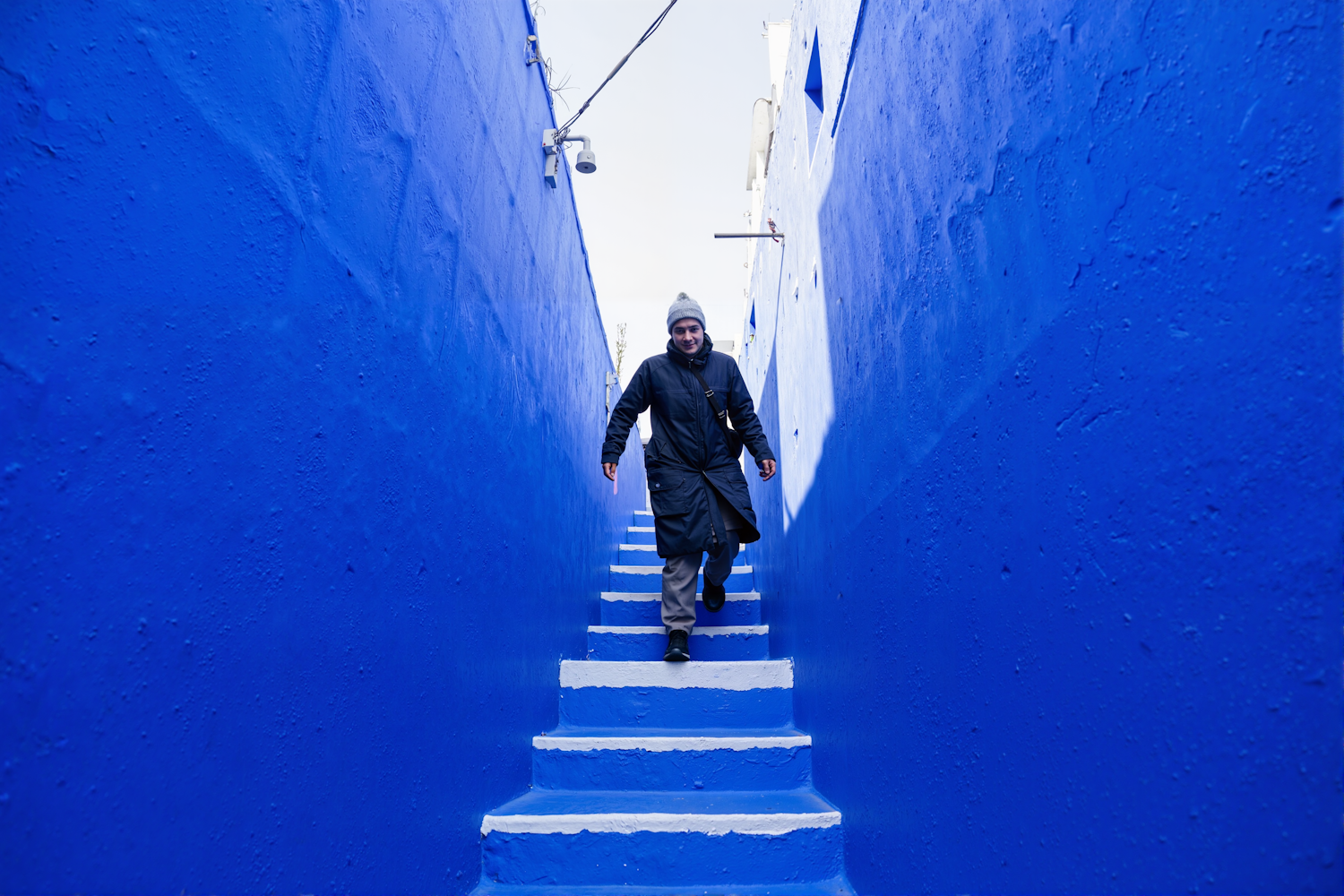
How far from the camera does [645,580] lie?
15.2 feet

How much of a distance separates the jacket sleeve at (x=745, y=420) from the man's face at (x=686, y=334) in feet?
0.75

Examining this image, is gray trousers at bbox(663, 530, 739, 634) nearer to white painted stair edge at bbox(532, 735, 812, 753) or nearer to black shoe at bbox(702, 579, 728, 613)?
black shoe at bbox(702, 579, 728, 613)

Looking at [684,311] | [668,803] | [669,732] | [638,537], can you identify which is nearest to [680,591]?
[669,732]

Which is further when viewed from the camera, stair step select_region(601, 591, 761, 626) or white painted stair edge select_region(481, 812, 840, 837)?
stair step select_region(601, 591, 761, 626)

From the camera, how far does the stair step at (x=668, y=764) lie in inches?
95.7

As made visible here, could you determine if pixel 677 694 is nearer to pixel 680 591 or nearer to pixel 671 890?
pixel 680 591

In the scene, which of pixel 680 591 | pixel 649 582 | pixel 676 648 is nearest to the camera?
pixel 676 648

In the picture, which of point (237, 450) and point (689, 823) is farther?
point (689, 823)

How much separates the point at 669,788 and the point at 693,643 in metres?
0.99

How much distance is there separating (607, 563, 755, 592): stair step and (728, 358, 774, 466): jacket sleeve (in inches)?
57.6

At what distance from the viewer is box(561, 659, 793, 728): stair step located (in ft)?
9.36

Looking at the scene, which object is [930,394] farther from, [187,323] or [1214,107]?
[187,323]

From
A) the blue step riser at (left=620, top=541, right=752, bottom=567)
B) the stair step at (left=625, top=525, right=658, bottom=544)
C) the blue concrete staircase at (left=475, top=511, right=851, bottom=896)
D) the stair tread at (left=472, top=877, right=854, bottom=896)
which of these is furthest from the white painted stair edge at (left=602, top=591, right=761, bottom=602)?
the stair step at (left=625, top=525, right=658, bottom=544)

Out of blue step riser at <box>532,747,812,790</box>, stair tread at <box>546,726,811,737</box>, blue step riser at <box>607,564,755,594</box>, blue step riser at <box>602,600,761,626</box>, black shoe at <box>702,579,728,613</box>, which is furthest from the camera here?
blue step riser at <box>607,564,755,594</box>
